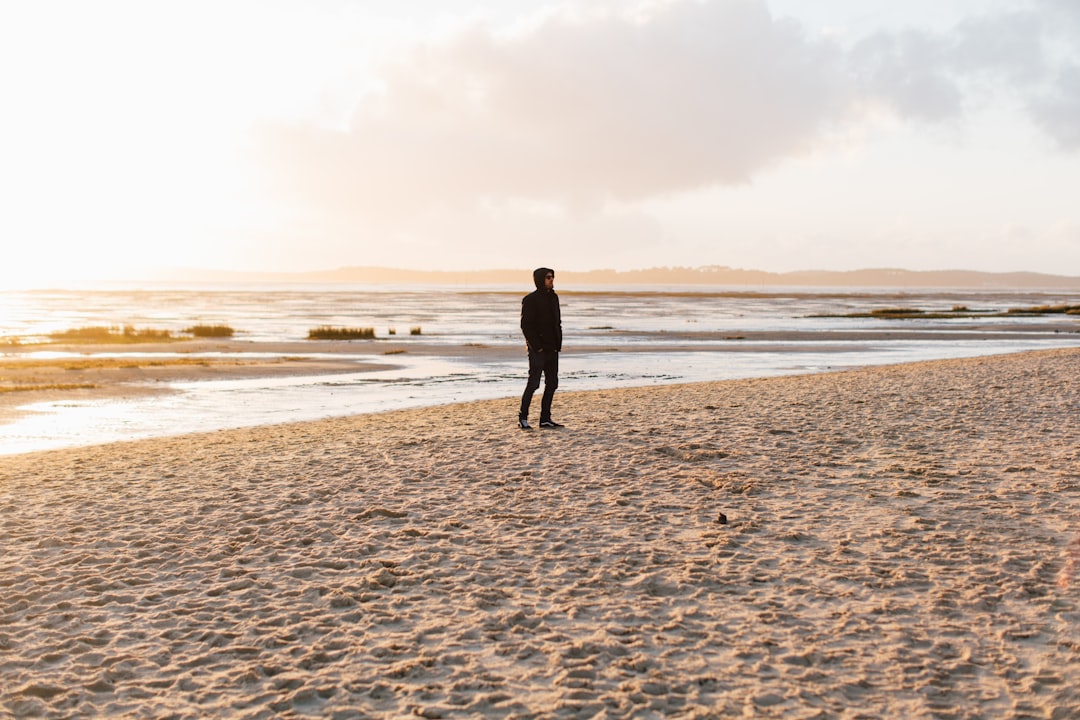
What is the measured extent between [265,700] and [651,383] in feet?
64.8

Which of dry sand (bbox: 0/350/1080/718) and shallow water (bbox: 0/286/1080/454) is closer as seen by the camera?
dry sand (bbox: 0/350/1080/718)

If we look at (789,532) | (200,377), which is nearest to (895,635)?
(789,532)

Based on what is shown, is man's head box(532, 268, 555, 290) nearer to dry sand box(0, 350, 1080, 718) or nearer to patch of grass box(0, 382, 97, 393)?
dry sand box(0, 350, 1080, 718)

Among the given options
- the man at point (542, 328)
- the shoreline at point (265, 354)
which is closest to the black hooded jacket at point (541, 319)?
the man at point (542, 328)

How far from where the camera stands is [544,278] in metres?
12.3

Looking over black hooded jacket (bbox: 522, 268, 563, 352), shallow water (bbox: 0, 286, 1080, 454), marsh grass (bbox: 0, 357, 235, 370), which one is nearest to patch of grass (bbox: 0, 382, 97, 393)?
shallow water (bbox: 0, 286, 1080, 454)

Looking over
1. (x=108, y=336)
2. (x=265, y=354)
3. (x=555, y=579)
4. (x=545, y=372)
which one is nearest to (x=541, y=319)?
(x=545, y=372)

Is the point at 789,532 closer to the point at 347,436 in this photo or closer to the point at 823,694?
the point at 823,694

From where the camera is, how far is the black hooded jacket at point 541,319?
12.5m

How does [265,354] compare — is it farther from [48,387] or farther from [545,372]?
[545,372]

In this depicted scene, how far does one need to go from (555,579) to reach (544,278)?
6.46 metres

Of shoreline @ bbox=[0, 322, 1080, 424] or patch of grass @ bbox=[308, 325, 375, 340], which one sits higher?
patch of grass @ bbox=[308, 325, 375, 340]

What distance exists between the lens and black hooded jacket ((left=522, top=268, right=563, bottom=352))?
1253 cm

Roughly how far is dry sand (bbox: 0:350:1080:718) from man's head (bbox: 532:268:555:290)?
7.48 feet
